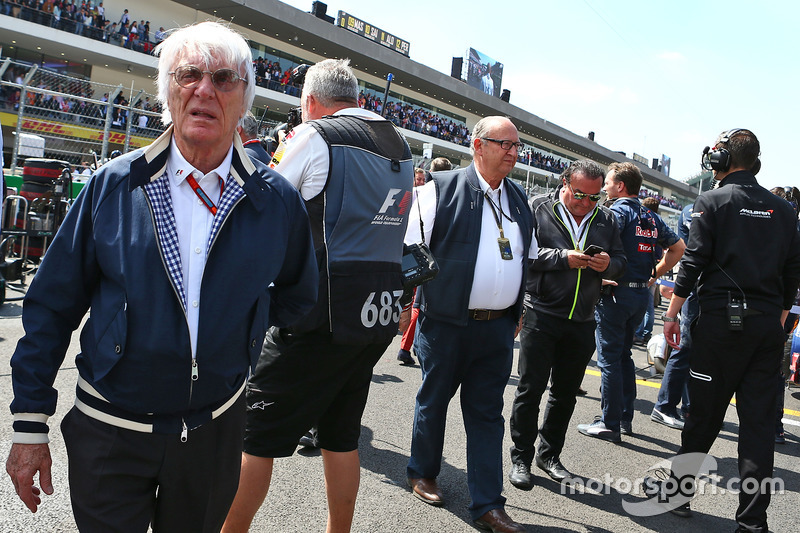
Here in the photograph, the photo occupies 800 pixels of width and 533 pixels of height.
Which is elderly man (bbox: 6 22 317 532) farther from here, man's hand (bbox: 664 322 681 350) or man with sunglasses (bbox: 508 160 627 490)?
man's hand (bbox: 664 322 681 350)

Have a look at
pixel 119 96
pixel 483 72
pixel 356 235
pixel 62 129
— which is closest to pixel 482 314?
pixel 356 235

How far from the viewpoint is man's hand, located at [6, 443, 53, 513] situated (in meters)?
1.71

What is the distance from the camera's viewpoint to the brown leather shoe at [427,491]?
3588mm

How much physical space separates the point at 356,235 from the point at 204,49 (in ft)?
3.24

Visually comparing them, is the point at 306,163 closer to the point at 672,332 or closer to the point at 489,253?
the point at 489,253

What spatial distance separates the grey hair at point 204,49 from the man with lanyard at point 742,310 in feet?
9.23

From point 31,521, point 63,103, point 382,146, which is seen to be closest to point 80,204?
point 382,146

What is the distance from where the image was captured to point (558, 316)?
4.08m

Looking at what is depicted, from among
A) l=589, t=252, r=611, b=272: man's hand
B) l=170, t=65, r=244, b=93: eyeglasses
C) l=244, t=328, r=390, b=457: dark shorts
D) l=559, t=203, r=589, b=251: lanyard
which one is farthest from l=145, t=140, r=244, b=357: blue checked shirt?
l=559, t=203, r=589, b=251: lanyard

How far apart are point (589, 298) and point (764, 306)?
1006 mm

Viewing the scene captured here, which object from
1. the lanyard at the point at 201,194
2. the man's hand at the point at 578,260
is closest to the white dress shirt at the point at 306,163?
the lanyard at the point at 201,194

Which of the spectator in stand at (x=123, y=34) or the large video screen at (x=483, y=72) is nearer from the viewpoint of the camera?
the spectator in stand at (x=123, y=34)

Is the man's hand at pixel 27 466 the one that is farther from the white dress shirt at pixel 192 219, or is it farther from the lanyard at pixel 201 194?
the lanyard at pixel 201 194

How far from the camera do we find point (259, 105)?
37.7m
